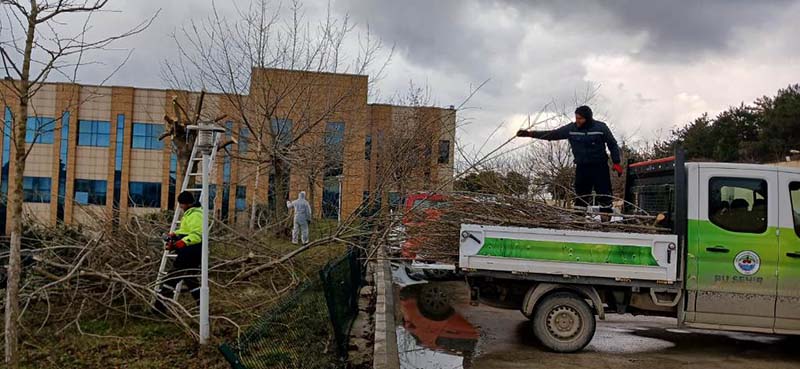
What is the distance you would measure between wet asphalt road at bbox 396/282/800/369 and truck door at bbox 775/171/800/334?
615 mm

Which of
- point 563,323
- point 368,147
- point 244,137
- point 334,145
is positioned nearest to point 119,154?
point 368,147

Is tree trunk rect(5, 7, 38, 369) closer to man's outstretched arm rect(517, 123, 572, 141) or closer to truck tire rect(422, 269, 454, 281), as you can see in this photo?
man's outstretched arm rect(517, 123, 572, 141)

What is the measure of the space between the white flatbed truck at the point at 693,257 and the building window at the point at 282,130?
29.1 ft

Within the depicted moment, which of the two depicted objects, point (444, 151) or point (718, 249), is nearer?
point (718, 249)

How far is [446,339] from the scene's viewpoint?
923cm

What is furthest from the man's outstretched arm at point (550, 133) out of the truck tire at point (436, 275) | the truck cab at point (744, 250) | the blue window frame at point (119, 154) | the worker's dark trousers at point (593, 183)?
the blue window frame at point (119, 154)

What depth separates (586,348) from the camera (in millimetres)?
8688

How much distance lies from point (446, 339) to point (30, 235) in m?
6.12

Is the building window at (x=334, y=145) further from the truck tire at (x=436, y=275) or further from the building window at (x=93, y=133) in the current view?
the building window at (x=93, y=133)

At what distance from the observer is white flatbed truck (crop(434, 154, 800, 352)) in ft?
25.9

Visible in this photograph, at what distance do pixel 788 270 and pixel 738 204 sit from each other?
0.93 m

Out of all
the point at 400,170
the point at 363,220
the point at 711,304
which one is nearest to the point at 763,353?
the point at 711,304

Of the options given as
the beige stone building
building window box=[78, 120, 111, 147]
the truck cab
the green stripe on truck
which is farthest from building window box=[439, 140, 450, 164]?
building window box=[78, 120, 111, 147]

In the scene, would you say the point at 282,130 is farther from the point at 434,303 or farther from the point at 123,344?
the point at 123,344
